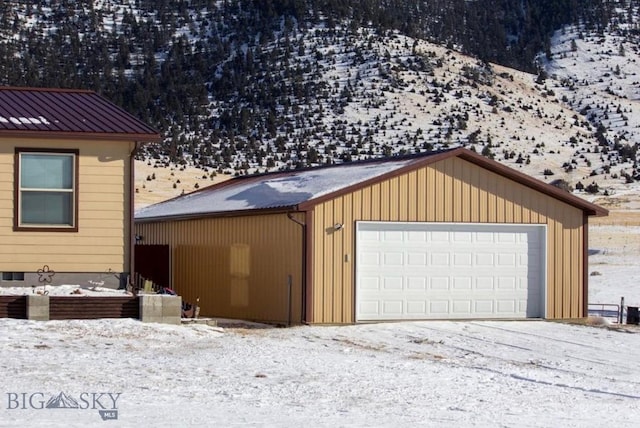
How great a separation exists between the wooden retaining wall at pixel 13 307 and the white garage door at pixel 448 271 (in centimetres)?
643

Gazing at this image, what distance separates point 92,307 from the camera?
18812mm

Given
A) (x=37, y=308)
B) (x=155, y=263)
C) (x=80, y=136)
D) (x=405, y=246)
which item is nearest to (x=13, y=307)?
(x=37, y=308)

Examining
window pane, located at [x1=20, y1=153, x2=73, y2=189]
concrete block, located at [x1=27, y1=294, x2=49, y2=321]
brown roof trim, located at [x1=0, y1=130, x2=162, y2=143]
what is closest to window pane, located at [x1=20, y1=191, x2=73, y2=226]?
window pane, located at [x1=20, y1=153, x2=73, y2=189]

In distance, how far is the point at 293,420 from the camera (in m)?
11.8

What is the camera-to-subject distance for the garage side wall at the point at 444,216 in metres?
21.6

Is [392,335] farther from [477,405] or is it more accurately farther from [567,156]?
[567,156]

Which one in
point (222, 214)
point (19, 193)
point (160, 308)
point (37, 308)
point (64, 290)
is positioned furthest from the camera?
point (222, 214)

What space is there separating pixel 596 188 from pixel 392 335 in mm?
37330

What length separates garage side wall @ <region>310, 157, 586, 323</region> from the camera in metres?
21.6

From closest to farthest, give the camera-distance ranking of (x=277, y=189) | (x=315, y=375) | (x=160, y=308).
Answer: (x=315, y=375) < (x=160, y=308) < (x=277, y=189)

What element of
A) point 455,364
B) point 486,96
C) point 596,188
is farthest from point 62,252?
point 486,96

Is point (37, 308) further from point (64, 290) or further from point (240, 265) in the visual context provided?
point (240, 265)

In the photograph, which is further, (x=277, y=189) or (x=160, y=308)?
(x=277, y=189)

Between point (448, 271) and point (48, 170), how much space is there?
8041 mm
